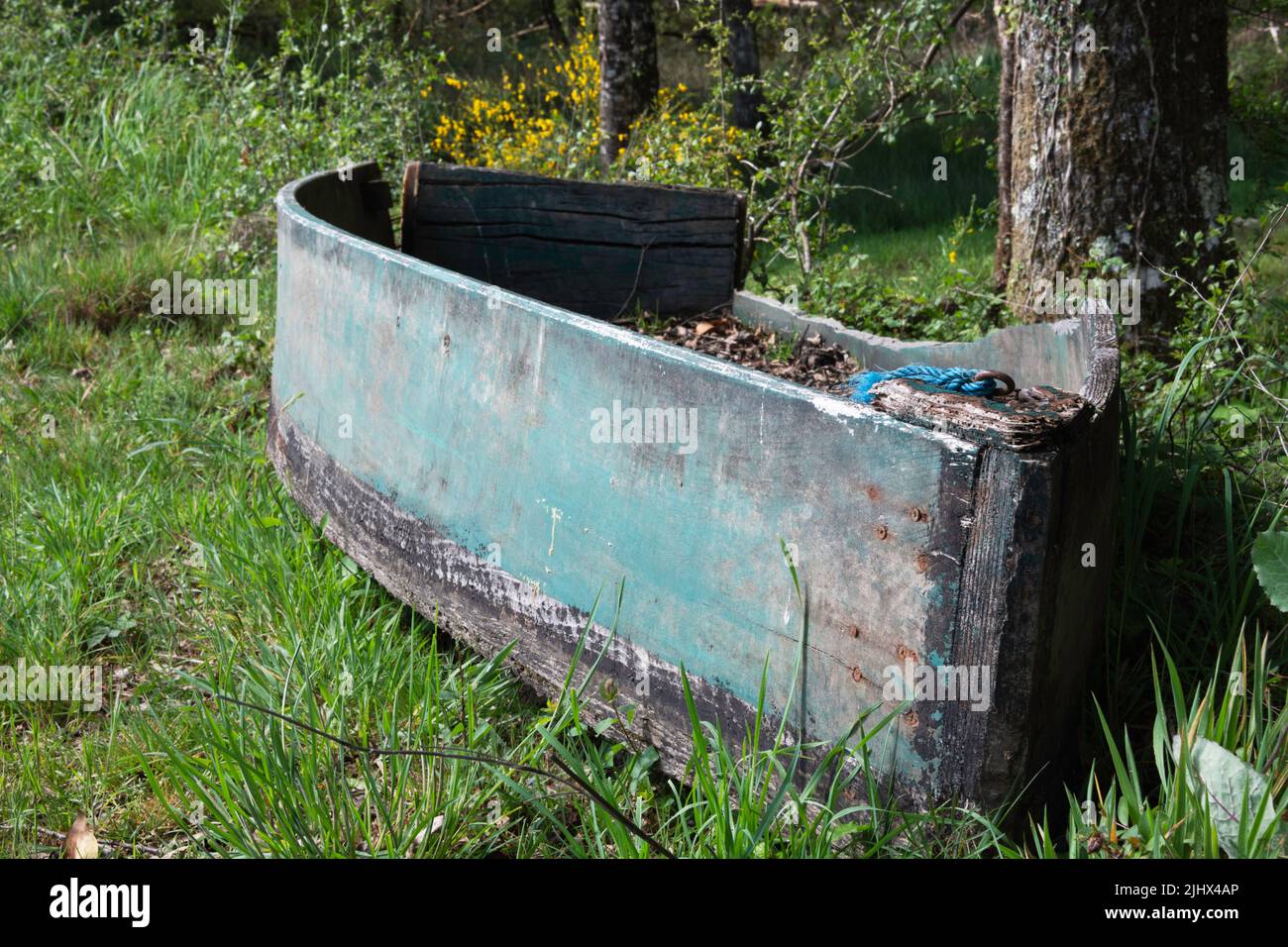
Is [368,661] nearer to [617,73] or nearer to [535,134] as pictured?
[535,134]

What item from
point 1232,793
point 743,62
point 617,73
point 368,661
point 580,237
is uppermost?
point 743,62

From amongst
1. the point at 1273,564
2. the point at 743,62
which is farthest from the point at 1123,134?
the point at 743,62

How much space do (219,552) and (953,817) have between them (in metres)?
2.21

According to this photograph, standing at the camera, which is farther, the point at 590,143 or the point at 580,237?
the point at 590,143

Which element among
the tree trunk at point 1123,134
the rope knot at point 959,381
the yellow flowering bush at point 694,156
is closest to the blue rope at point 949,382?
the rope knot at point 959,381

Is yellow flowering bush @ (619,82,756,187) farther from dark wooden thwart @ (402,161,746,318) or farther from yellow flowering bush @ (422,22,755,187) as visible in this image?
dark wooden thwart @ (402,161,746,318)

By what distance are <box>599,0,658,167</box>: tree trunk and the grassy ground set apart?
11.3 ft

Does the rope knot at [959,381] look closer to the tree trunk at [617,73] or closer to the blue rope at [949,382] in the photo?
the blue rope at [949,382]

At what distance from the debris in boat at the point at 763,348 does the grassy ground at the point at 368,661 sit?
50 centimetres

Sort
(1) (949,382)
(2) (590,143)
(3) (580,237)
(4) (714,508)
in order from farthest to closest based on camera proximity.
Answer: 1. (2) (590,143)
2. (3) (580,237)
3. (1) (949,382)
4. (4) (714,508)

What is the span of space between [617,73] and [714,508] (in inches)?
259

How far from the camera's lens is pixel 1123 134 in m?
3.94

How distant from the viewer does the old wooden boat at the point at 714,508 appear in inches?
72.4
